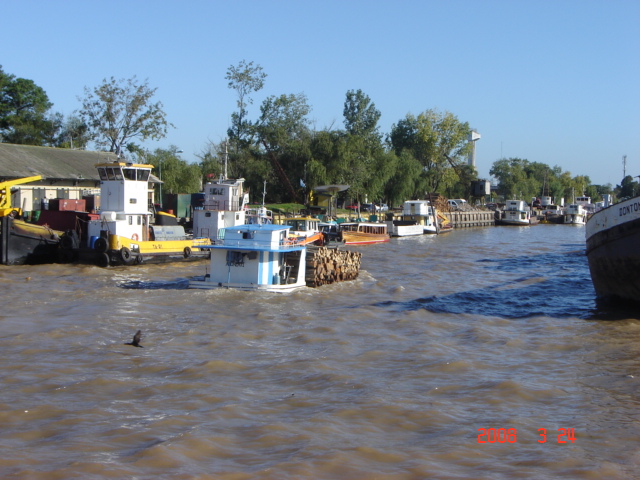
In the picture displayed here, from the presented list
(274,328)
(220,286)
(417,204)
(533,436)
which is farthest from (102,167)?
(417,204)

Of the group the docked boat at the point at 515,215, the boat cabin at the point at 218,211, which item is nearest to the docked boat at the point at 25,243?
the boat cabin at the point at 218,211

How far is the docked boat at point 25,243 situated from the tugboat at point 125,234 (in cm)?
95

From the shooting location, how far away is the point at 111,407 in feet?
41.8

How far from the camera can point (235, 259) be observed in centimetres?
2492

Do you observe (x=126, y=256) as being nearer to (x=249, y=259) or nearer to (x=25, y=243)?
(x=25, y=243)

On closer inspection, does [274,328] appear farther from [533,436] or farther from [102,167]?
[102,167]

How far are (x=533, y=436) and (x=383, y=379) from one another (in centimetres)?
383

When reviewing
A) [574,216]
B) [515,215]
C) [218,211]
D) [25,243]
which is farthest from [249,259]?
[574,216]

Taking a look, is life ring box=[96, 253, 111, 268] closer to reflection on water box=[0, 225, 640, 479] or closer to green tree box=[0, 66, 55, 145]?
reflection on water box=[0, 225, 640, 479]

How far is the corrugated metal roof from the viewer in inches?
1828

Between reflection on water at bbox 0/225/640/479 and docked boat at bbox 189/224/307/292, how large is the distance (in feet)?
1.98

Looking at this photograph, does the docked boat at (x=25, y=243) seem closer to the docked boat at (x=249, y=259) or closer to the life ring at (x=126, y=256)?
the life ring at (x=126, y=256)

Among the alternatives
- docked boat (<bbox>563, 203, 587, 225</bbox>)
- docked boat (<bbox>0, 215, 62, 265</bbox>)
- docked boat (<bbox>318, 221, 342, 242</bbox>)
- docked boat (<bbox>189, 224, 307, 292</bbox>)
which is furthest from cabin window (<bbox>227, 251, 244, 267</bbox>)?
docked boat (<bbox>563, 203, 587, 225</bbox>)

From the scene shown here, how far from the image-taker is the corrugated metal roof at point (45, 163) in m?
46.4
